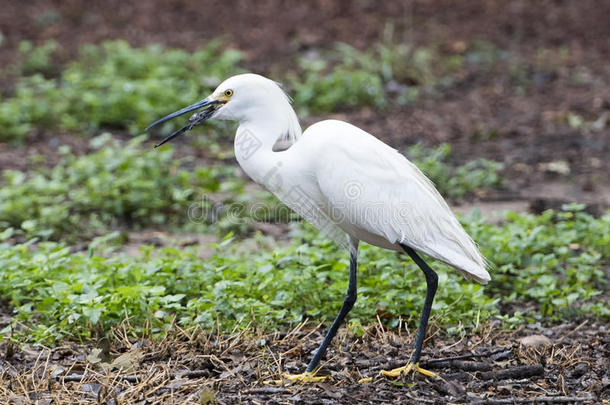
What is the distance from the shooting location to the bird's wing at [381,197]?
145 inches

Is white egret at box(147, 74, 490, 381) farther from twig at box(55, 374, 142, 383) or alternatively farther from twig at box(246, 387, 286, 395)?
twig at box(55, 374, 142, 383)

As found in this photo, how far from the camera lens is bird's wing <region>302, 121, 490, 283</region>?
369 cm

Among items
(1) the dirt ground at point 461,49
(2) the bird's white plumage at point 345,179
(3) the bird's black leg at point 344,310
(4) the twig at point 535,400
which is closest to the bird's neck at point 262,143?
(2) the bird's white plumage at point 345,179

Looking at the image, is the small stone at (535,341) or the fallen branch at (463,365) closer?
the fallen branch at (463,365)

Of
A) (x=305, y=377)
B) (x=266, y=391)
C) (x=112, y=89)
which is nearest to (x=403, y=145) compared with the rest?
(x=112, y=89)

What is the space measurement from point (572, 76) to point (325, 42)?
3.42 metres

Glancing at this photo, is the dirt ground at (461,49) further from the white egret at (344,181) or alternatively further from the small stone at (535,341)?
the white egret at (344,181)

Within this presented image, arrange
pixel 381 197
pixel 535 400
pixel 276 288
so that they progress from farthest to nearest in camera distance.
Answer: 1. pixel 276 288
2. pixel 381 197
3. pixel 535 400

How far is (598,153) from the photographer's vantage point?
27.4 ft

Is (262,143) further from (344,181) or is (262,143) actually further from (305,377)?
(305,377)

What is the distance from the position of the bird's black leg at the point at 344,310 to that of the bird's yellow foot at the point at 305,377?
0.16 ft

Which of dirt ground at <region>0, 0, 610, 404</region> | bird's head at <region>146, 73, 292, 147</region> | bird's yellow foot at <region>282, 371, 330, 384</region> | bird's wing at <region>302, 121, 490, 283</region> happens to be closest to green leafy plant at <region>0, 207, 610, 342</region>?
dirt ground at <region>0, 0, 610, 404</region>

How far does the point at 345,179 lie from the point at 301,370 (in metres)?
0.95

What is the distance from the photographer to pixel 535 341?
4305 millimetres
